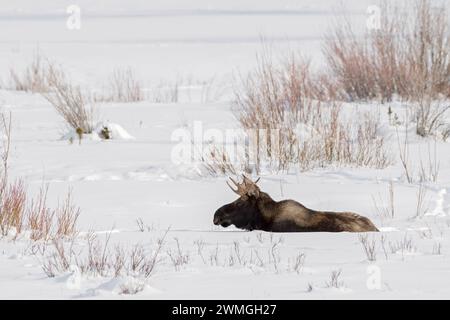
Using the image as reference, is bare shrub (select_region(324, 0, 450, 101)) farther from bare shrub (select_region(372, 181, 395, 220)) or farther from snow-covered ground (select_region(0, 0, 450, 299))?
bare shrub (select_region(372, 181, 395, 220))

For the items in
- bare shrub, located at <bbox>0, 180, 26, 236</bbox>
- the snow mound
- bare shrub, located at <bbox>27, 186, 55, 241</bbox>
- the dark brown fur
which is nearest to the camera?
bare shrub, located at <bbox>27, 186, 55, 241</bbox>

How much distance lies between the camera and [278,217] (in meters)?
7.79

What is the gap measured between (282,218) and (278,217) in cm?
5

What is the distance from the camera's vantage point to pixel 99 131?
1370cm

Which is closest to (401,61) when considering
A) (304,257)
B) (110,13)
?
(304,257)

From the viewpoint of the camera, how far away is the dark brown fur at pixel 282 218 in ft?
24.7

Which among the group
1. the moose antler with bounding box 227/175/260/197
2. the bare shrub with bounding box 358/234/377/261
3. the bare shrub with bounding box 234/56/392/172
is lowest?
the bare shrub with bounding box 358/234/377/261

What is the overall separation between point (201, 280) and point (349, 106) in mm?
10491

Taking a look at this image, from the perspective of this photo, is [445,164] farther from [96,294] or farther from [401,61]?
[96,294]

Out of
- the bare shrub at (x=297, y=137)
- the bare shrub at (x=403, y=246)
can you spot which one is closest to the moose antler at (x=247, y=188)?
the bare shrub at (x=403, y=246)

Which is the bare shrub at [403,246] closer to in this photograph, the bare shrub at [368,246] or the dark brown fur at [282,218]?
the bare shrub at [368,246]

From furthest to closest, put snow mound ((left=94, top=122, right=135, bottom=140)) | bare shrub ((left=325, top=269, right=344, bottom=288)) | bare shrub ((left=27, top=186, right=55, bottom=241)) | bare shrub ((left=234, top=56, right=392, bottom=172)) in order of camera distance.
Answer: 1. snow mound ((left=94, top=122, right=135, bottom=140))
2. bare shrub ((left=234, top=56, right=392, bottom=172))
3. bare shrub ((left=27, top=186, right=55, bottom=241))
4. bare shrub ((left=325, top=269, right=344, bottom=288))

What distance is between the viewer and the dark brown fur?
7520mm

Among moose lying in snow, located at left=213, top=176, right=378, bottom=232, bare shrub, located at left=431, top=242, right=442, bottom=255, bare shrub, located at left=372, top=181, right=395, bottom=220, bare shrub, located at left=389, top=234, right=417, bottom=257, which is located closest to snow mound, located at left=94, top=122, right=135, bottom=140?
bare shrub, located at left=372, top=181, right=395, bottom=220
